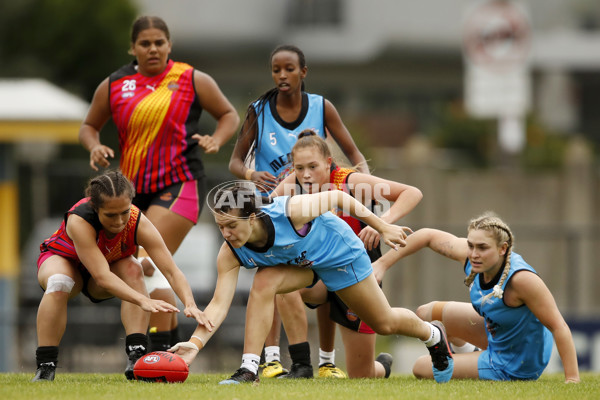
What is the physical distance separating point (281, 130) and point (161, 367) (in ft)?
6.58

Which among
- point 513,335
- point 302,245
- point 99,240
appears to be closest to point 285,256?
point 302,245

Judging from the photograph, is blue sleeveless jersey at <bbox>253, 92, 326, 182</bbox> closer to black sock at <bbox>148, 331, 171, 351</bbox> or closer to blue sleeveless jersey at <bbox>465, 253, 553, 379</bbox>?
black sock at <bbox>148, 331, 171, 351</bbox>

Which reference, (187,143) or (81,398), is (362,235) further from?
(81,398)

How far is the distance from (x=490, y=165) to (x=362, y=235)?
16.3 m

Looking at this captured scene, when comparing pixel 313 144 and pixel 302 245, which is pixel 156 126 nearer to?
pixel 313 144

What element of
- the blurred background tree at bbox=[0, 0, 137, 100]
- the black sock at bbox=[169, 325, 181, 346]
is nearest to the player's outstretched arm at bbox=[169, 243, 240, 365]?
the black sock at bbox=[169, 325, 181, 346]

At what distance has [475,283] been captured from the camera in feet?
20.0

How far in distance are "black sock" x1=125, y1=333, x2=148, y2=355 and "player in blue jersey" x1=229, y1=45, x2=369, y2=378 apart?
96 cm

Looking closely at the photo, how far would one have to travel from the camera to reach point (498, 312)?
598cm

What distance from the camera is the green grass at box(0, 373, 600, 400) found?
490 centimetres

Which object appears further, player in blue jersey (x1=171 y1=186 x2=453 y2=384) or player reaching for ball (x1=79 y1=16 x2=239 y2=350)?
player reaching for ball (x1=79 y1=16 x2=239 y2=350)

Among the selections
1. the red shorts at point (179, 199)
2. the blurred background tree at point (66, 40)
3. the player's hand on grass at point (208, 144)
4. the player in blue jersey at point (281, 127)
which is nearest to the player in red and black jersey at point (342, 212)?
the player in blue jersey at point (281, 127)

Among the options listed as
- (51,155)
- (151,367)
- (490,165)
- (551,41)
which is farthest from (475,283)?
(551,41)

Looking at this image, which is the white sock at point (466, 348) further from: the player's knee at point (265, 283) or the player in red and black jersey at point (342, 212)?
the player's knee at point (265, 283)
